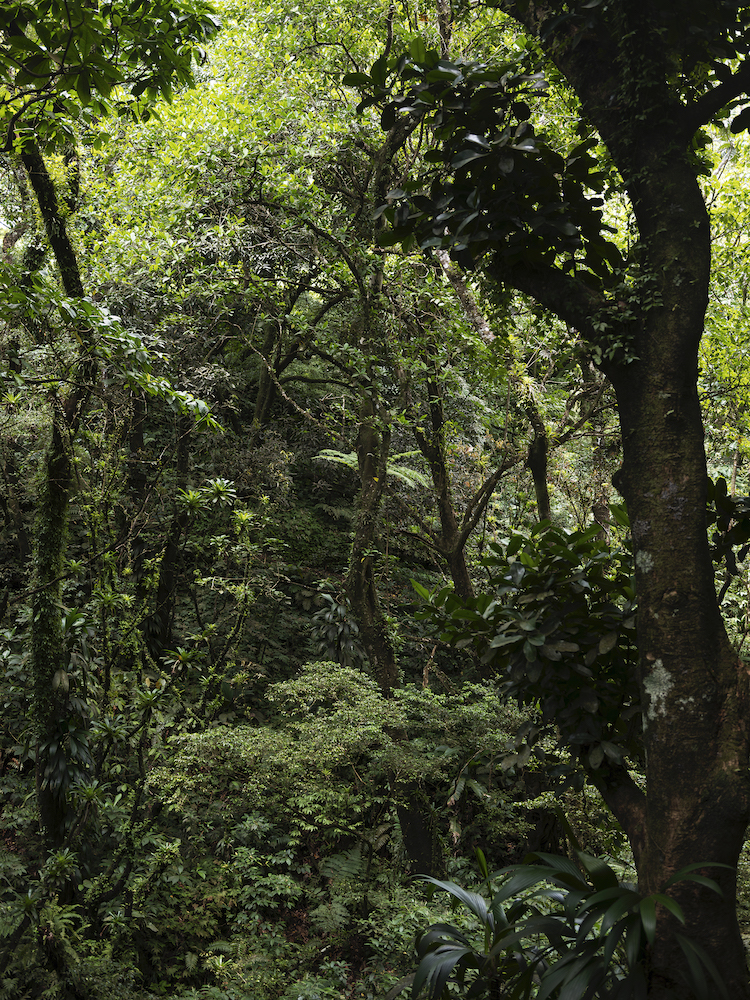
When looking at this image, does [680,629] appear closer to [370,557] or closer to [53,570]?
[53,570]

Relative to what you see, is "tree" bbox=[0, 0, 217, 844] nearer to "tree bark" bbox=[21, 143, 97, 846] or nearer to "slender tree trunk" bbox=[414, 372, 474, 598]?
"tree bark" bbox=[21, 143, 97, 846]

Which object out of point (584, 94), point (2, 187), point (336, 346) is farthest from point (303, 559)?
point (584, 94)

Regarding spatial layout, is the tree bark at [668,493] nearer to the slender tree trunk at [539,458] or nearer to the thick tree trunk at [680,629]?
the thick tree trunk at [680,629]

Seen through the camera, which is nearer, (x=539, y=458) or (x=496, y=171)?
(x=496, y=171)

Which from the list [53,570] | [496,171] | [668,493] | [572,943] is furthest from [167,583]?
[668,493]

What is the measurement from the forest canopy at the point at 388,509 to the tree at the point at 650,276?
0.01 metres

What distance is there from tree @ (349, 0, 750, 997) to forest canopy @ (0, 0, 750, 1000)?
0.04 ft

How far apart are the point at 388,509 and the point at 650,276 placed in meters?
5.04

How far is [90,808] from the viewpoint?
393cm

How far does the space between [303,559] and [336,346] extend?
12.9 feet

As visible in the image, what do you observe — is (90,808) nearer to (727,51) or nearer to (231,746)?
(231,746)

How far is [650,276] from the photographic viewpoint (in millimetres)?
1809

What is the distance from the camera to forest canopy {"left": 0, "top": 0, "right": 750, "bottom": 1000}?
5.87ft

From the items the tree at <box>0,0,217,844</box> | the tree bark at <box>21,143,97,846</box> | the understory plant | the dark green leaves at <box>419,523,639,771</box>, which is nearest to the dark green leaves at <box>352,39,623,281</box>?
the dark green leaves at <box>419,523,639,771</box>
